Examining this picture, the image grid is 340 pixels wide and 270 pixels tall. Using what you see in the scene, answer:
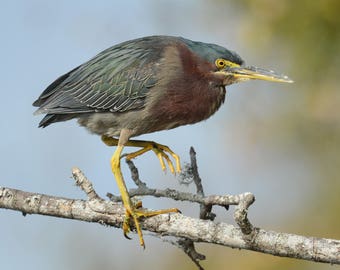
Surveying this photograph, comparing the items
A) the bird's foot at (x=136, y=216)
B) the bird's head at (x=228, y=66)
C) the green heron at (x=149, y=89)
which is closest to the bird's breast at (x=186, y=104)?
the green heron at (x=149, y=89)

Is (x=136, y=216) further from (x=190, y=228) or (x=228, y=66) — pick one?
(x=228, y=66)

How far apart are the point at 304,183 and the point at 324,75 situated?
141 cm

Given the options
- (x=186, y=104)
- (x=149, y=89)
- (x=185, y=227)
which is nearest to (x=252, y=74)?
(x=186, y=104)

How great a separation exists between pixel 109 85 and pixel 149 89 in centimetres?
35

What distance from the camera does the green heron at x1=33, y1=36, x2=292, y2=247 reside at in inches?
209

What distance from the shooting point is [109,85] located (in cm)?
559

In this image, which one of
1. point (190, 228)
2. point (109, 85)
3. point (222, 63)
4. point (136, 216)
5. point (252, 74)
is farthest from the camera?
point (109, 85)

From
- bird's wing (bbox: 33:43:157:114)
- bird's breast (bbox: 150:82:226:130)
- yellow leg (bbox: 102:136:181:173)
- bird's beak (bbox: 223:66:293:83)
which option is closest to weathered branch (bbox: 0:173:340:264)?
yellow leg (bbox: 102:136:181:173)

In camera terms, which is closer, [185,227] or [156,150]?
[185,227]

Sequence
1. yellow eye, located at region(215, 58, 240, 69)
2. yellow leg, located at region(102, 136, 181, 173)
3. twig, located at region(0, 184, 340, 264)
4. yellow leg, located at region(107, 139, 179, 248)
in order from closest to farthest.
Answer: twig, located at region(0, 184, 340, 264) → yellow leg, located at region(107, 139, 179, 248) → yellow leg, located at region(102, 136, 181, 173) → yellow eye, located at region(215, 58, 240, 69)

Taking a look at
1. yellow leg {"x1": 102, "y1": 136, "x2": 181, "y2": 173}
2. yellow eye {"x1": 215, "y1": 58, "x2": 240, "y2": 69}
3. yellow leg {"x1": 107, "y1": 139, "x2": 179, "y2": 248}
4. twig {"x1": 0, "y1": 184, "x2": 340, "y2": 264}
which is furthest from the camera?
yellow eye {"x1": 215, "y1": 58, "x2": 240, "y2": 69}

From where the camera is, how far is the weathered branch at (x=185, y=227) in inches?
149

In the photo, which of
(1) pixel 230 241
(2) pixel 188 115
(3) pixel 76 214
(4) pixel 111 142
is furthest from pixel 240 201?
(4) pixel 111 142

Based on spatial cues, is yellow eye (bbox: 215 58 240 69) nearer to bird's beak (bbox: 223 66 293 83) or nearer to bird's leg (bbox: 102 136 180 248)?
bird's beak (bbox: 223 66 293 83)
